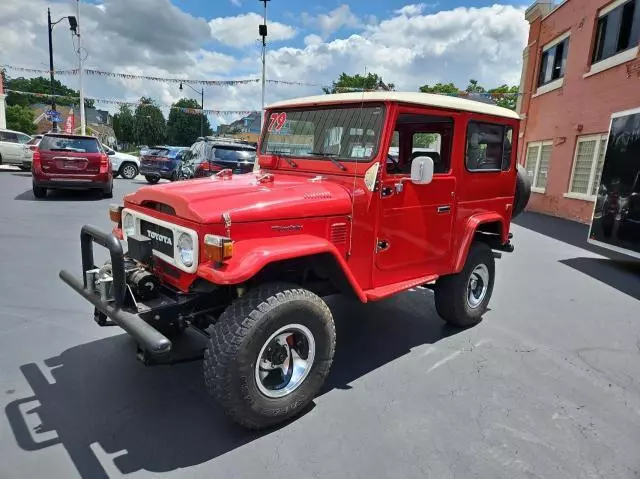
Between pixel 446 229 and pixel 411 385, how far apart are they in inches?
55.6

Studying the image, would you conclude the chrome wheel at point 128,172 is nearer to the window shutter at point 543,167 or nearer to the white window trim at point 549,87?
the window shutter at point 543,167

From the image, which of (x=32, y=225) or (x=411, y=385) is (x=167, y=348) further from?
(x=32, y=225)

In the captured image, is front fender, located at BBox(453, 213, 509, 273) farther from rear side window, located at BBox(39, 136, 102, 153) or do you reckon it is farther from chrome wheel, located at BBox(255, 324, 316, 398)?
rear side window, located at BBox(39, 136, 102, 153)

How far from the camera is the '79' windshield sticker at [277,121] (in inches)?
157

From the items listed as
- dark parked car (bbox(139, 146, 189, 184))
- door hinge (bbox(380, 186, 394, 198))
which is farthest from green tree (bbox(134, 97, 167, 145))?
door hinge (bbox(380, 186, 394, 198))

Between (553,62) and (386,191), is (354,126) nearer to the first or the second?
(386,191)

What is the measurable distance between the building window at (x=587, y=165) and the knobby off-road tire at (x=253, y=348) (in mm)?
11348

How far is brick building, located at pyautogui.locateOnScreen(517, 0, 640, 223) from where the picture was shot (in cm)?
1093

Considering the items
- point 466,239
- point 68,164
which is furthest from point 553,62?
point 68,164

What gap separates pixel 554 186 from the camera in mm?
13641

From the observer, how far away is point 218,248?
2438 millimetres

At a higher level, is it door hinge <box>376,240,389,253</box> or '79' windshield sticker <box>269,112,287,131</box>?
'79' windshield sticker <box>269,112,287,131</box>

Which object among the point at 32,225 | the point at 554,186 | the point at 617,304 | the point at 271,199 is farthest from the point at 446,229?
the point at 554,186

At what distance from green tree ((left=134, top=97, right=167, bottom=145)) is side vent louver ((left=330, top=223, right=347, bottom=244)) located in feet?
216
